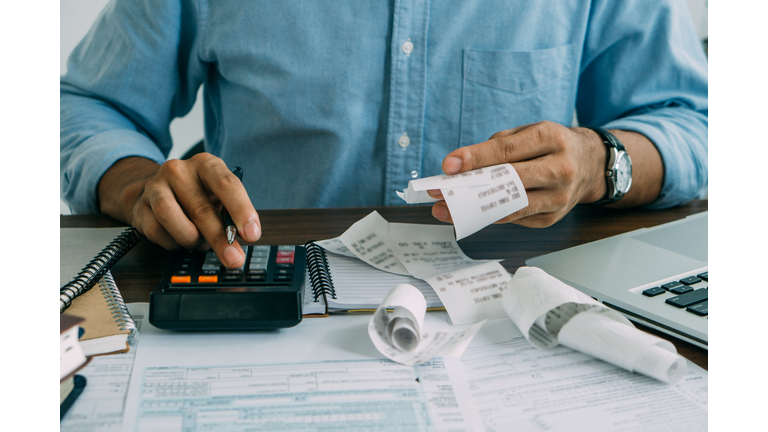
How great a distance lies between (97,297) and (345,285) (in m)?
0.22

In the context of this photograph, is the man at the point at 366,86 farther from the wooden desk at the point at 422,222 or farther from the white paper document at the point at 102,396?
the white paper document at the point at 102,396

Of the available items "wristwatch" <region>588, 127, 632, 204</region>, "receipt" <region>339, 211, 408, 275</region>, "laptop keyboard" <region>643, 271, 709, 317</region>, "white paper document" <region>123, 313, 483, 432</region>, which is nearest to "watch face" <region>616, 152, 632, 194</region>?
"wristwatch" <region>588, 127, 632, 204</region>

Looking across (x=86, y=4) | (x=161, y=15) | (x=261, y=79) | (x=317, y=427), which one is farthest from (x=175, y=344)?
(x=86, y=4)

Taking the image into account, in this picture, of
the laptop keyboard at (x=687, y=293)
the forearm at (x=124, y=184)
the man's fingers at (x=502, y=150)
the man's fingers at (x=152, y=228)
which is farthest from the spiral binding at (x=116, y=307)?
the laptop keyboard at (x=687, y=293)

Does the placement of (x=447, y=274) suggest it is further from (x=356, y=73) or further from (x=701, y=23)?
(x=701, y=23)

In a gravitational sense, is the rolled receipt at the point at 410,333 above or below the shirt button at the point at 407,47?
below

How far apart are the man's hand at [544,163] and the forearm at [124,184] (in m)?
0.40

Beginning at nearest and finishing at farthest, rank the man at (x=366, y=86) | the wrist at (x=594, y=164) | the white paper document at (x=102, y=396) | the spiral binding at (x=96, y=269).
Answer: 1. the white paper document at (x=102, y=396)
2. the spiral binding at (x=96, y=269)
3. the wrist at (x=594, y=164)
4. the man at (x=366, y=86)

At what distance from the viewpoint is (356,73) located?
2.64 ft

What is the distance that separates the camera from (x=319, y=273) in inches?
18.6

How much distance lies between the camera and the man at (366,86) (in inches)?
30.9

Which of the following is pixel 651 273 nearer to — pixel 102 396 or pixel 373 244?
pixel 373 244

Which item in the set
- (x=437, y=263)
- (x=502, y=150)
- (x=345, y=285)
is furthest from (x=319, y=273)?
(x=502, y=150)

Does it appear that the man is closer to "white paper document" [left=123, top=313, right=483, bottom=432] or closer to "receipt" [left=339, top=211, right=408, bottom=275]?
"receipt" [left=339, top=211, right=408, bottom=275]
